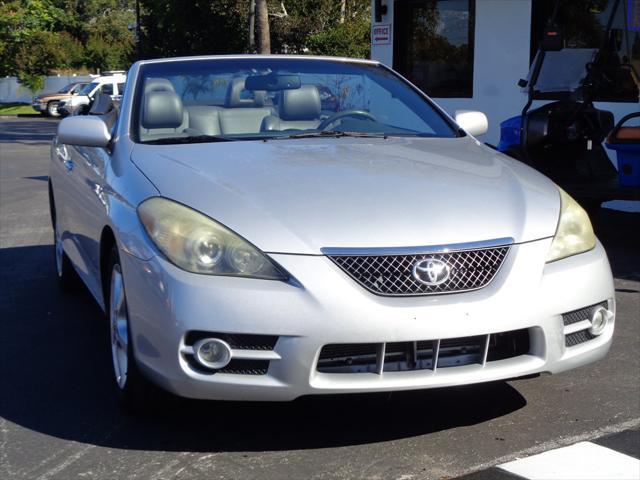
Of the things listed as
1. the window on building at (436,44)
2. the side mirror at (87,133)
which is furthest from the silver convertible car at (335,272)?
the window on building at (436,44)

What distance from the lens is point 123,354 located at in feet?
14.7

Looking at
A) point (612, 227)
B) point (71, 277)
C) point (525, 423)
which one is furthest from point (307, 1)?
point (525, 423)

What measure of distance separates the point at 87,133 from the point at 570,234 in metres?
2.29

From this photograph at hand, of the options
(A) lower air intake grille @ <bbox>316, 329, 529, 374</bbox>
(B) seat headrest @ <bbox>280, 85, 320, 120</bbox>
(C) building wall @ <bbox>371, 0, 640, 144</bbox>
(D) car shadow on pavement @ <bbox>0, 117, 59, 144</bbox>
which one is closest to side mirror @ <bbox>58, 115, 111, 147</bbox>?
(B) seat headrest @ <bbox>280, 85, 320, 120</bbox>

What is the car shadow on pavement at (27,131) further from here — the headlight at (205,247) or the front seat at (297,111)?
the headlight at (205,247)

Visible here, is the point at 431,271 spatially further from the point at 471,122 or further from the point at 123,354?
the point at 471,122

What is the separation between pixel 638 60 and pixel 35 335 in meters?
6.28

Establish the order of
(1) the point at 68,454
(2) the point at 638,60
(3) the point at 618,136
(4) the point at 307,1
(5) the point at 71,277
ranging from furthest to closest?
1. (4) the point at 307,1
2. (2) the point at 638,60
3. (3) the point at 618,136
4. (5) the point at 71,277
5. (1) the point at 68,454

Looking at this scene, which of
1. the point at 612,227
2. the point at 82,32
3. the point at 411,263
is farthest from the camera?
the point at 82,32

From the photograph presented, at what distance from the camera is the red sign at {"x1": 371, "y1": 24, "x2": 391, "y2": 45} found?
1567 centimetres

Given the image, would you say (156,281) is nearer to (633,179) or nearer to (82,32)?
(633,179)

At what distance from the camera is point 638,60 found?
9742mm

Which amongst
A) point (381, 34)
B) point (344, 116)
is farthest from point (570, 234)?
point (381, 34)

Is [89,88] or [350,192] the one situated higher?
[350,192]
